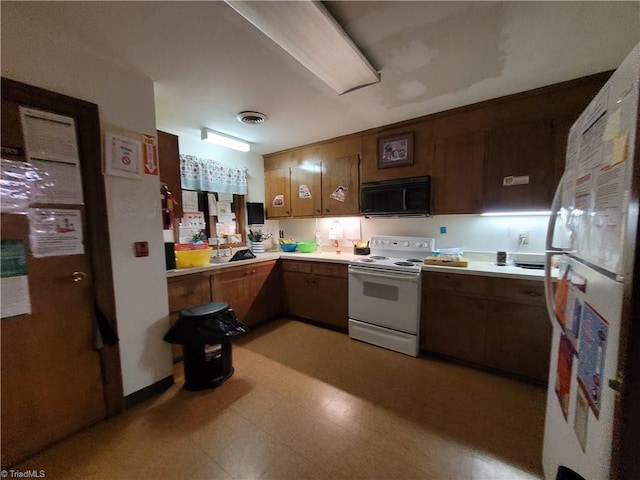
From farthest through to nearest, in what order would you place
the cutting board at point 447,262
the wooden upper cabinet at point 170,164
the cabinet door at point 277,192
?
the cabinet door at point 277,192, the cutting board at point 447,262, the wooden upper cabinet at point 170,164

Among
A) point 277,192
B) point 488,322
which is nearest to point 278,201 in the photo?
point 277,192

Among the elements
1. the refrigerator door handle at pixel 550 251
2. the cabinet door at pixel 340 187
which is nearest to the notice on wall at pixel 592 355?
the refrigerator door handle at pixel 550 251

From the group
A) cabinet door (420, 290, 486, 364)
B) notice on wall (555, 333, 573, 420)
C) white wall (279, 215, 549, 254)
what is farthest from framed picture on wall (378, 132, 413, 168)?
notice on wall (555, 333, 573, 420)

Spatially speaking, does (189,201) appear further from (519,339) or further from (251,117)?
(519,339)

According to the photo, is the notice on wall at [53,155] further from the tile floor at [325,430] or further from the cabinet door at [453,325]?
the cabinet door at [453,325]

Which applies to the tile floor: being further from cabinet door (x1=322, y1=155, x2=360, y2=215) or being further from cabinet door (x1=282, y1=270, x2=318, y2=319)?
cabinet door (x1=322, y1=155, x2=360, y2=215)

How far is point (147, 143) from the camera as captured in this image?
1.80 meters

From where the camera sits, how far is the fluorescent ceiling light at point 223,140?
2.72 metres

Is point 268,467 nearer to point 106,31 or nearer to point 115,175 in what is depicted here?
point 115,175

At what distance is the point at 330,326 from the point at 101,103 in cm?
289

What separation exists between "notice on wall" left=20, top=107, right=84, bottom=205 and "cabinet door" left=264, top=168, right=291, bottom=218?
2311mm

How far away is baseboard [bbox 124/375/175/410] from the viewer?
5.76ft

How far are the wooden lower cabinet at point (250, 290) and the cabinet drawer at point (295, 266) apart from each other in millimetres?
132

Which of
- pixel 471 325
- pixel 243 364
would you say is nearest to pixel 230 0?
pixel 243 364
